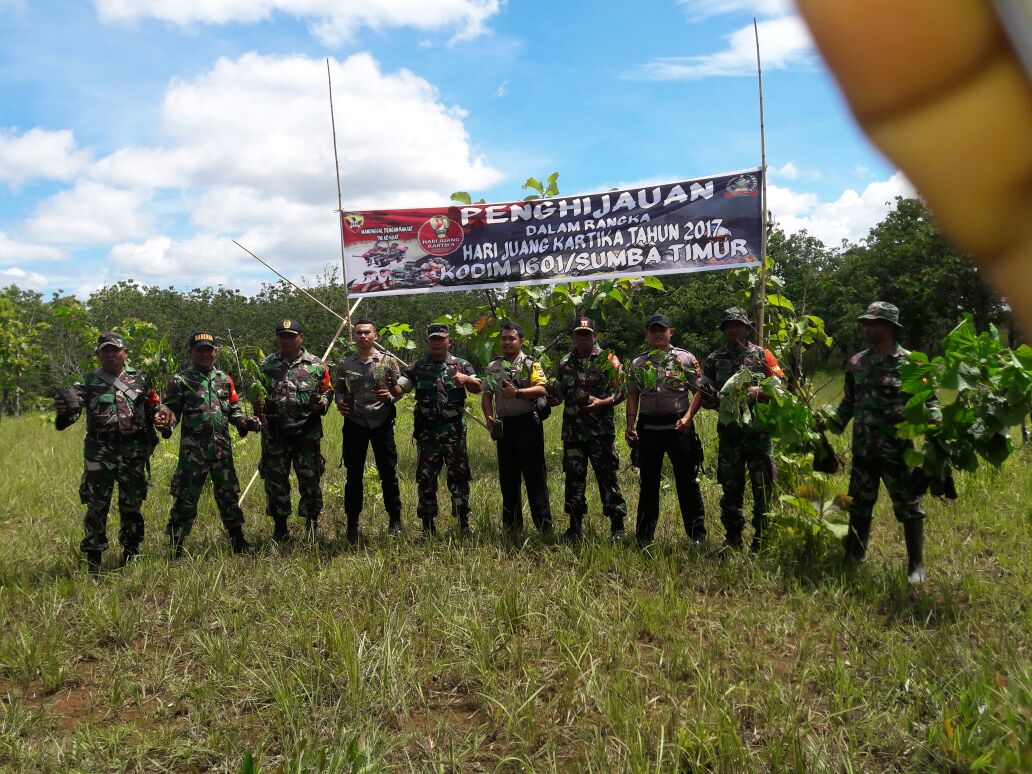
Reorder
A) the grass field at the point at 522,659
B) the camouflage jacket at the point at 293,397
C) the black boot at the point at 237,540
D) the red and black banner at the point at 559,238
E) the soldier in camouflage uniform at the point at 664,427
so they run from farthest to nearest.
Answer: the red and black banner at the point at 559,238
the camouflage jacket at the point at 293,397
the black boot at the point at 237,540
the soldier in camouflage uniform at the point at 664,427
the grass field at the point at 522,659

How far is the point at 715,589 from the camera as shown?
445cm

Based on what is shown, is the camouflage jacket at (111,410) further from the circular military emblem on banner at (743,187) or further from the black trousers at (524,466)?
the circular military emblem on banner at (743,187)

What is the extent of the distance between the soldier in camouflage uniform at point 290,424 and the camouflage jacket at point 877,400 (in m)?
3.97

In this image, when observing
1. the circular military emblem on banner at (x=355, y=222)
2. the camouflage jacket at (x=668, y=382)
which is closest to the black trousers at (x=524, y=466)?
the camouflage jacket at (x=668, y=382)

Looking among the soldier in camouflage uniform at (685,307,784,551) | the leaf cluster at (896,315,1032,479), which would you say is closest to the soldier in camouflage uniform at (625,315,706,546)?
the soldier in camouflage uniform at (685,307,784,551)

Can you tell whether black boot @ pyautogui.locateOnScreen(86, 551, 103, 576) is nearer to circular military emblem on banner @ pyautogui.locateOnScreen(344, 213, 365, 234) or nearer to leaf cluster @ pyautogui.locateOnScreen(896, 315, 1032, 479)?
circular military emblem on banner @ pyautogui.locateOnScreen(344, 213, 365, 234)

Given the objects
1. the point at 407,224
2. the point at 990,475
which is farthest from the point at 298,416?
the point at 990,475

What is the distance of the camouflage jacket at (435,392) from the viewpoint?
5770 millimetres

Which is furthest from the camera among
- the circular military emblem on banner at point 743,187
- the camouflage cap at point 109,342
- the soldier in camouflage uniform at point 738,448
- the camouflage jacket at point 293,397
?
the circular military emblem on banner at point 743,187

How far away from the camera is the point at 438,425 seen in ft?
19.1

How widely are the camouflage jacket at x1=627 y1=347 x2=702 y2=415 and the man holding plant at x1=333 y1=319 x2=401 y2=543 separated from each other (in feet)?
6.57

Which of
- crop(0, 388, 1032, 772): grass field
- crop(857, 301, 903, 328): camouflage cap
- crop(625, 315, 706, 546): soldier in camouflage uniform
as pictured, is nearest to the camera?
crop(0, 388, 1032, 772): grass field

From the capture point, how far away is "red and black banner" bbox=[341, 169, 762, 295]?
21.4 feet

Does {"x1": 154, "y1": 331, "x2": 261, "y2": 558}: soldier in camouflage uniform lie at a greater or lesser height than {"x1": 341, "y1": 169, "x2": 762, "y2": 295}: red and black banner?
lesser
